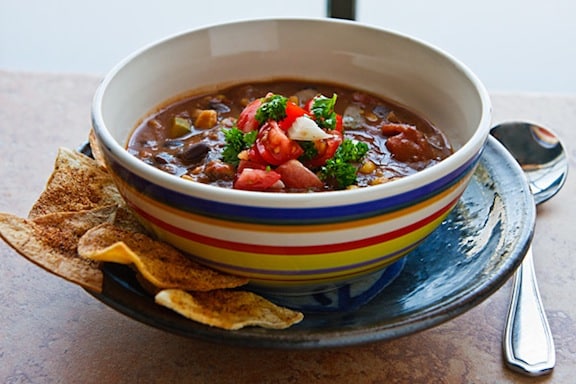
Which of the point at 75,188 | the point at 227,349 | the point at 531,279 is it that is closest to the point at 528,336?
the point at 531,279

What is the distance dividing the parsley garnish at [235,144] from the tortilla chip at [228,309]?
1.11ft

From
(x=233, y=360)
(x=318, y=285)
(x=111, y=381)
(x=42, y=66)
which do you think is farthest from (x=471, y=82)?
(x=42, y=66)

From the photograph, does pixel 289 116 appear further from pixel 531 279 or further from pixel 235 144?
pixel 531 279

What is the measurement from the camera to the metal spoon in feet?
5.42

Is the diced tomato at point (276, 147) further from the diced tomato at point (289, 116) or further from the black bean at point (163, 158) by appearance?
the black bean at point (163, 158)

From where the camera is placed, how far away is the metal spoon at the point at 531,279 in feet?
5.42

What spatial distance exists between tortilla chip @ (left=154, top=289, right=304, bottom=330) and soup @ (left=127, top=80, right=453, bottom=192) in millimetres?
238

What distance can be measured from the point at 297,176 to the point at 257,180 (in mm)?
86

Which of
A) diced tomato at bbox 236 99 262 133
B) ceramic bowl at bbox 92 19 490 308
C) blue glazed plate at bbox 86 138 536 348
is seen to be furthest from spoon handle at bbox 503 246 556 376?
diced tomato at bbox 236 99 262 133

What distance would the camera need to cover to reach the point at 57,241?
1.64 meters

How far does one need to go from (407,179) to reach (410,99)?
0.71m

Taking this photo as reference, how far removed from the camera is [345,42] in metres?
2.25

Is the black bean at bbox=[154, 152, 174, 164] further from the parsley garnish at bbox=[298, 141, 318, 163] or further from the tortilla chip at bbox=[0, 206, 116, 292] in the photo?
the parsley garnish at bbox=[298, 141, 318, 163]

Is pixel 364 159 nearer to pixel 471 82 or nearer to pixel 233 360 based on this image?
pixel 471 82
